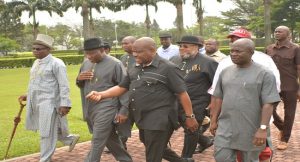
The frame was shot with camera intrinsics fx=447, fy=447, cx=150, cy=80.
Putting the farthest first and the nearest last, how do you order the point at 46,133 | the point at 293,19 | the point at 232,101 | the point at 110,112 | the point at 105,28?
the point at 105,28 < the point at 293,19 < the point at 46,133 < the point at 110,112 < the point at 232,101

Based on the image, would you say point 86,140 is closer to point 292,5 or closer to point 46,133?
point 46,133

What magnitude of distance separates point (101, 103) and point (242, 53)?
209 centimetres

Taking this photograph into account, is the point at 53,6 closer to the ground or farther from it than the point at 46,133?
farther from it

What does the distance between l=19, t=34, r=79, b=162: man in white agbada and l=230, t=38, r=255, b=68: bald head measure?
273cm

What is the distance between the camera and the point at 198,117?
20.4ft

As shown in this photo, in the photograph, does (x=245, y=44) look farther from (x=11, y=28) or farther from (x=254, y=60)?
(x=11, y=28)

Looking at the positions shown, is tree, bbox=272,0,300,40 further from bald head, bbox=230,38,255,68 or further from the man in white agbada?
bald head, bbox=230,38,255,68

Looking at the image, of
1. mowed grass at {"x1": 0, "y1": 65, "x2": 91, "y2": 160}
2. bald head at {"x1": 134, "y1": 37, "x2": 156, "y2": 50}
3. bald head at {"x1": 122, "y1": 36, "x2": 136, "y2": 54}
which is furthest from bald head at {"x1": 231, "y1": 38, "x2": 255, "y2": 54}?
mowed grass at {"x1": 0, "y1": 65, "x2": 91, "y2": 160}

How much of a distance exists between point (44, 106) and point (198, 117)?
6.98 ft

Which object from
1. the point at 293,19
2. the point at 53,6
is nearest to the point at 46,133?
the point at 53,6

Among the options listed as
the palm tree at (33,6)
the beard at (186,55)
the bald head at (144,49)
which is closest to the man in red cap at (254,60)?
the bald head at (144,49)

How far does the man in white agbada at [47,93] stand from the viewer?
6.10 meters

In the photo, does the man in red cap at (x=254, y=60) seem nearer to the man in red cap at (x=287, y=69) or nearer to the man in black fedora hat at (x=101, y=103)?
the man in black fedora hat at (x=101, y=103)

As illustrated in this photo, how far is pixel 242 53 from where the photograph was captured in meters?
4.14
